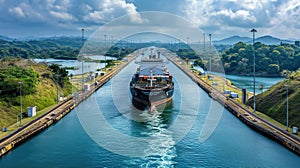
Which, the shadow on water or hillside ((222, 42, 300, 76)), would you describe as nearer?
the shadow on water

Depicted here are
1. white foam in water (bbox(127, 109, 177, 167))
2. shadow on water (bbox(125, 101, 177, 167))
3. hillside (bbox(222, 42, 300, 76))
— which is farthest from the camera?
hillside (bbox(222, 42, 300, 76))

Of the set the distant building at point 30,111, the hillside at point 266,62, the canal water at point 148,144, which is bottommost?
the canal water at point 148,144

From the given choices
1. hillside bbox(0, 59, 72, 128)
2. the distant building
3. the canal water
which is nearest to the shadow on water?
the canal water

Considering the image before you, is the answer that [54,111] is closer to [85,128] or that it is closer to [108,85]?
[85,128]

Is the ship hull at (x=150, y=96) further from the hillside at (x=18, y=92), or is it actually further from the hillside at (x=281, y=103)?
the hillside at (x=281, y=103)

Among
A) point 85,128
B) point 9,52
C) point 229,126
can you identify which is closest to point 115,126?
point 85,128

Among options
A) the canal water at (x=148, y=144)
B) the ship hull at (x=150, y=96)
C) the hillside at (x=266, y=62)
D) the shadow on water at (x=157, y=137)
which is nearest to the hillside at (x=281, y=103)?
the canal water at (x=148, y=144)

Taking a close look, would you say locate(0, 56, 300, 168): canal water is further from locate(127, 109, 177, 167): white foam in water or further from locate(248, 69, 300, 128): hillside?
locate(248, 69, 300, 128): hillside
